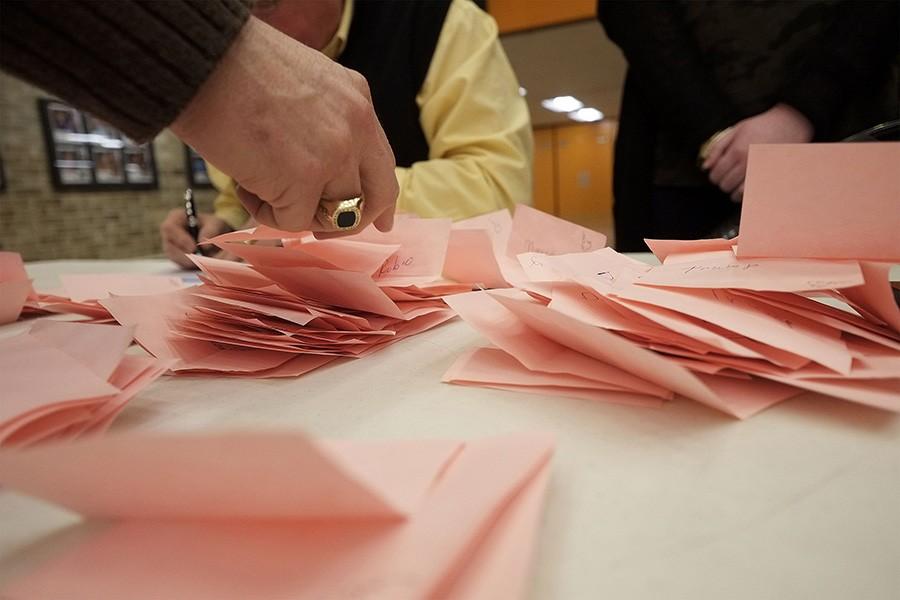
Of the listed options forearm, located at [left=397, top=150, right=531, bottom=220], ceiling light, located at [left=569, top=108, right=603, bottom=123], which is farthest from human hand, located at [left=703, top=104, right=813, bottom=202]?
ceiling light, located at [left=569, top=108, right=603, bottom=123]

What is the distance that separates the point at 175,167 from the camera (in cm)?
408

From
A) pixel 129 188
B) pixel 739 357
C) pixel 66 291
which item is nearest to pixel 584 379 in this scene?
pixel 739 357

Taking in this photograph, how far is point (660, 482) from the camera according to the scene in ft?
0.81

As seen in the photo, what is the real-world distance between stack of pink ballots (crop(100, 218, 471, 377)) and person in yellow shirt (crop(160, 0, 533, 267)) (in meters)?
0.63

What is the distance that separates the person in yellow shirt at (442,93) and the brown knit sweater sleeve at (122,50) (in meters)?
0.86

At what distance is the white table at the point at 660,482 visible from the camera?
0.19m

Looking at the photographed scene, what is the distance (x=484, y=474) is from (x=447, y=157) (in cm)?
118

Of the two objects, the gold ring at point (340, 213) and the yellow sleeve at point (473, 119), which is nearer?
the gold ring at point (340, 213)

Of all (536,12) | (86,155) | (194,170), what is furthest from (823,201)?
(194,170)

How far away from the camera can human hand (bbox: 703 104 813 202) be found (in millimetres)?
1119

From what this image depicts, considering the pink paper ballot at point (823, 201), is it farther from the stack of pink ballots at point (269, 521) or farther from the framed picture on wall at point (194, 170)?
the framed picture on wall at point (194, 170)

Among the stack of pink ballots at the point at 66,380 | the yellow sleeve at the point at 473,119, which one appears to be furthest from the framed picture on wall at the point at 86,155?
the stack of pink ballots at the point at 66,380

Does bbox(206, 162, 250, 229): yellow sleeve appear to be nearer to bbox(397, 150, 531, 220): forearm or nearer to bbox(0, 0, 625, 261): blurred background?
bbox(397, 150, 531, 220): forearm

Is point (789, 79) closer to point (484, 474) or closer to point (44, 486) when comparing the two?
point (484, 474)
